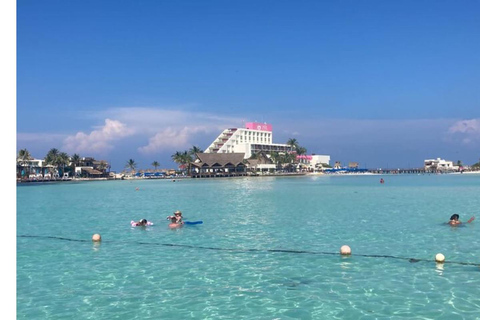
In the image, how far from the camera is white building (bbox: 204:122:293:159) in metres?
185

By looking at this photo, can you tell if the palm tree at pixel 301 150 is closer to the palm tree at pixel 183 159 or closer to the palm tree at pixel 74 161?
A: the palm tree at pixel 183 159

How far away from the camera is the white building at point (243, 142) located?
608 ft

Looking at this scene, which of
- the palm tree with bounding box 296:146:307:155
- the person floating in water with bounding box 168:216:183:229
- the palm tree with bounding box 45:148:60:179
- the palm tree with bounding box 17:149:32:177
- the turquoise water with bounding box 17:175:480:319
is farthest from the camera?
the palm tree with bounding box 296:146:307:155

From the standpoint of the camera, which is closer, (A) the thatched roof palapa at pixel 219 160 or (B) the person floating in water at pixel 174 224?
(B) the person floating in water at pixel 174 224

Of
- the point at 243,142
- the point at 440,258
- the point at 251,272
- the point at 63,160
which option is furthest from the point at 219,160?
the point at 251,272

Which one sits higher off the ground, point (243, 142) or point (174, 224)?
point (243, 142)

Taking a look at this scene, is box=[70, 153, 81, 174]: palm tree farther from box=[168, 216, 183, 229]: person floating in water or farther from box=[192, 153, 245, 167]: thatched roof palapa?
box=[168, 216, 183, 229]: person floating in water

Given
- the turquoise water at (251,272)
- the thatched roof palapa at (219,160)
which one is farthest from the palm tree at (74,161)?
the turquoise water at (251,272)

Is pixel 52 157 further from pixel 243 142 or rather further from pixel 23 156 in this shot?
pixel 243 142

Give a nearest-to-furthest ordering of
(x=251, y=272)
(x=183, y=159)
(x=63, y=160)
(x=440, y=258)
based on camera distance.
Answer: (x=251, y=272)
(x=440, y=258)
(x=63, y=160)
(x=183, y=159)

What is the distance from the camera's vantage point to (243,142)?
189 m

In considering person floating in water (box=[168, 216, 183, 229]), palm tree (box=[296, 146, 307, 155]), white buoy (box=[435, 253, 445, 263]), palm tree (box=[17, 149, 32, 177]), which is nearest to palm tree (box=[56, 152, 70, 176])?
palm tree (box=[17, 149, 32, 177])
